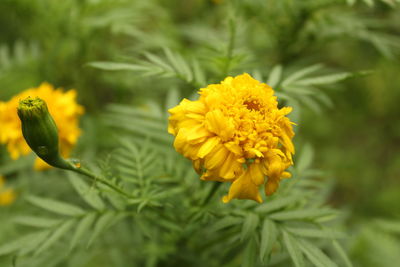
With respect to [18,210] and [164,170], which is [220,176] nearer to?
[164,170]

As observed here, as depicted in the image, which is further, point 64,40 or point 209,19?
point 209,19

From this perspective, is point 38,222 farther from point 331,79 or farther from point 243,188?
point 331,79

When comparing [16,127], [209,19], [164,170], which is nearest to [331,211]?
[164,170]

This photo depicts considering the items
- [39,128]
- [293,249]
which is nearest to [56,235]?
[39,128]

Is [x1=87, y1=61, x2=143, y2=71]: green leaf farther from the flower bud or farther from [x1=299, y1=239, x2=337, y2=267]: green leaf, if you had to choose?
[x1=299, y1=239, x2=337, y2=267]: green leaf

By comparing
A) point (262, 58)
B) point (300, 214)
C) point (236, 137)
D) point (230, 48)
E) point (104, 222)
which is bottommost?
point (104, 222)

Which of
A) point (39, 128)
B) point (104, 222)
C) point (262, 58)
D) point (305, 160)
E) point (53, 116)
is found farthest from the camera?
point (262, 58)

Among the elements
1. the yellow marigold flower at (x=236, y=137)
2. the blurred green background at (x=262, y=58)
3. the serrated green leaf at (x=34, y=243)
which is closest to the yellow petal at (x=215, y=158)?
the yellow marigold flower at (x=236, y=137)
